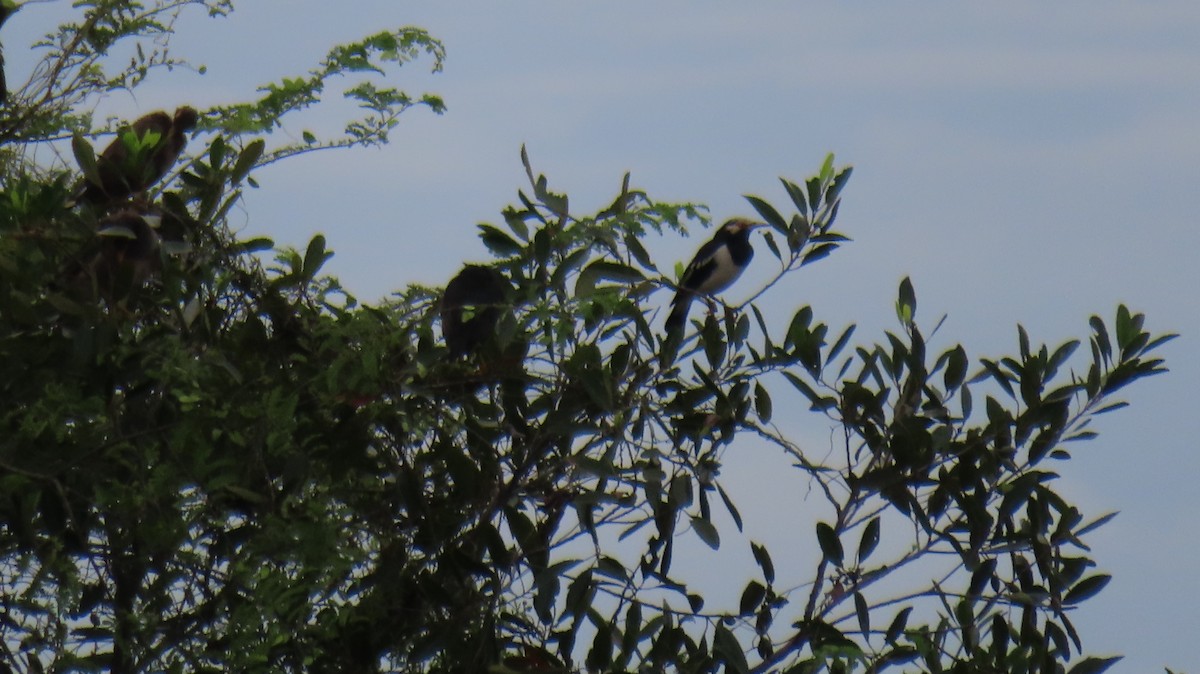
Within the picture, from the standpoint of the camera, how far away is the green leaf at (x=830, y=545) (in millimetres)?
3439

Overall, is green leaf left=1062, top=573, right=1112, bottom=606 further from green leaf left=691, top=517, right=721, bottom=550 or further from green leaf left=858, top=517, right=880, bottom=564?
green leaf left=691, top=517, right=721, bottom=550

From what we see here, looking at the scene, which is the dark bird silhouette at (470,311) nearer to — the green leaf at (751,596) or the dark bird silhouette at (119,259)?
the dark bird silhouette at (119,259)

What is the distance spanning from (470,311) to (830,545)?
1.00 m

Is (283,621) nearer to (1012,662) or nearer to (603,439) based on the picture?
(603,439)

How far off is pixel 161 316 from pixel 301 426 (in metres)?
0.45

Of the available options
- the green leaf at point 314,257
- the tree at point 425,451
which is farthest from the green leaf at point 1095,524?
the green leaf at point 314,257

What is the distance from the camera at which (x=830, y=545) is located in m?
3.44

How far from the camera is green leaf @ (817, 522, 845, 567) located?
3439 millimetres

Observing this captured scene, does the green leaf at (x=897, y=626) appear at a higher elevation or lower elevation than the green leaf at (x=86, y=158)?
lower

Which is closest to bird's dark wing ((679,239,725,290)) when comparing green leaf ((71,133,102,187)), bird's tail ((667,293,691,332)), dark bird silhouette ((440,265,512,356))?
bird's tail ((667,293,691,332))

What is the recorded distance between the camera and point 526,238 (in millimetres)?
3523

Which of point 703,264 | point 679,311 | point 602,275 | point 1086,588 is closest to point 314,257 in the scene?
point 602,275

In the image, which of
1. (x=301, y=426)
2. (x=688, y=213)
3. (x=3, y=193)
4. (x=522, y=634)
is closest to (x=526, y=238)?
(x=688, y=213)

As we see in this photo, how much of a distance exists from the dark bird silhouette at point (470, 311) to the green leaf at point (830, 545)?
0.90 metres
